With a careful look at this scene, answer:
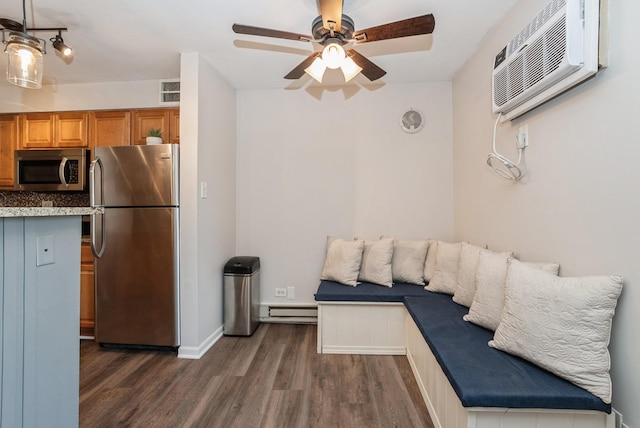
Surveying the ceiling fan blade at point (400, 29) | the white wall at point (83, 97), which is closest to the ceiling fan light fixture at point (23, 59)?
the white wall at point (83, 97)

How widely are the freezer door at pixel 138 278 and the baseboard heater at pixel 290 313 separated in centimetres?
99

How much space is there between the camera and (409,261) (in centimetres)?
292

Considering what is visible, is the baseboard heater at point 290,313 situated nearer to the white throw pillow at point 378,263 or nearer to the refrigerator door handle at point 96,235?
the white throw pillow at point 378,263

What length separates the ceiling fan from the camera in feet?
5.47

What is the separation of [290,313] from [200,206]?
1551 millimetres

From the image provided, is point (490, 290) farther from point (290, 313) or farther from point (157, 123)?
point (157, 123)

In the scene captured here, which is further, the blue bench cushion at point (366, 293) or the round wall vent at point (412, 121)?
the round wall vent at point (412, 121)

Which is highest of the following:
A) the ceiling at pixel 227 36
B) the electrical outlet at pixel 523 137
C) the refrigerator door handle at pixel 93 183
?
the ceiling at pixel 227 36

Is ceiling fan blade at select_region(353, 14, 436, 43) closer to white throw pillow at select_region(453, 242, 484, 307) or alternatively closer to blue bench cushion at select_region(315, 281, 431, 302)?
white throw pillow at select_region(453, 242, 484, 307)

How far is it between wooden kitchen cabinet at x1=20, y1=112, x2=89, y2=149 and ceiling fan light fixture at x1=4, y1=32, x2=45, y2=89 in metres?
1.63

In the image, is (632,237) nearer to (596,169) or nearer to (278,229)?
(596,169)

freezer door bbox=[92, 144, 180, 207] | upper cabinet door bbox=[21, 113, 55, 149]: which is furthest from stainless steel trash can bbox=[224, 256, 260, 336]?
upper cabinet door bbox=[21, 113, 55, 149]

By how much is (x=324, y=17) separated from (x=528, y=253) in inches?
73.7

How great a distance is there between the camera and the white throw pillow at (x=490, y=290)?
5.63 feet
